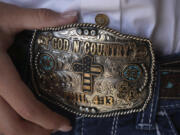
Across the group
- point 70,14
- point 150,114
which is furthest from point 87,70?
point 150,114

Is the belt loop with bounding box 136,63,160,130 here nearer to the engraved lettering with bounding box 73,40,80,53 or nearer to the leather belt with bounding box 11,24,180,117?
the leather belt with bounding box 11,24,180,117

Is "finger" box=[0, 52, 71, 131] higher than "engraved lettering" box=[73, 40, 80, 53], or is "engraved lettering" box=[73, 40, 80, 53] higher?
"engraved lettering" box=[73, 40, 80, 53]

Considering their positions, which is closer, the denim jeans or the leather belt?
the leather belt

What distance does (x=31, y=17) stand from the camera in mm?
822

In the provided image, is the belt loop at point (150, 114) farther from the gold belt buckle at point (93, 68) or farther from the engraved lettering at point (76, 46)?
the engraved lettering at point (76, 46)

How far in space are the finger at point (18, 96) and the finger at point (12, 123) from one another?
1.2 inches

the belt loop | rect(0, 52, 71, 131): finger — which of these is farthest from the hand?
the belt loop

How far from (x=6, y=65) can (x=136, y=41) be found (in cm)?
49

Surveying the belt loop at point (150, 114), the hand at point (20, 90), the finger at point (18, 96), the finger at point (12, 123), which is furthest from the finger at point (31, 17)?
the belt loop at point (150, 114)

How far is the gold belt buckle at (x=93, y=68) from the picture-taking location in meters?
0.75

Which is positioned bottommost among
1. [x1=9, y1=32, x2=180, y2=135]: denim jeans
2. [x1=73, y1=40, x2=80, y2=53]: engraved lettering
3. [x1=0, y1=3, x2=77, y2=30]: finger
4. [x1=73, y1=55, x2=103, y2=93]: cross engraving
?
[x1=9, y1=32, x2=180, y2=135]: denim jeans

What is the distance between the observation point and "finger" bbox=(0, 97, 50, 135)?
0.79 m

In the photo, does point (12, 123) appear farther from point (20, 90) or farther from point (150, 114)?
point (150, 114)

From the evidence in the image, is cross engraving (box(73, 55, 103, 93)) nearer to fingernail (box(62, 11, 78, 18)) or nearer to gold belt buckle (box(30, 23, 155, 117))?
gold belt buckle (box(30, 23, 155, 117))
